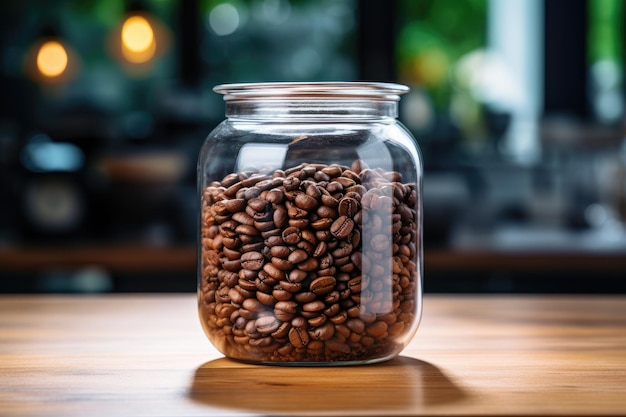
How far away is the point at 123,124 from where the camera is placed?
3.63m

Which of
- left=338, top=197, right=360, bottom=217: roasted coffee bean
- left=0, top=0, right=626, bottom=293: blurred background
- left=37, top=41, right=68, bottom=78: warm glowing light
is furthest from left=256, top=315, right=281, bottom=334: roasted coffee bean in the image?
left=37, top=41, right=68, bottom=78: warm glowing light

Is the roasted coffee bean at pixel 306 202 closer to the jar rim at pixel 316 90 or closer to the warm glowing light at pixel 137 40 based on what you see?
the jar rim at pixel 316 90

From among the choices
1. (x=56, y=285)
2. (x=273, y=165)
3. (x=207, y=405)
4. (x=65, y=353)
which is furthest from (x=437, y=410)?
(x=56, y=285)

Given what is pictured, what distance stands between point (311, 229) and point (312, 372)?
12 centimetres

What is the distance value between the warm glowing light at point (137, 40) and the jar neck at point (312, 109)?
2.38 m

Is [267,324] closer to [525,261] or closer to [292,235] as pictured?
[292,235]

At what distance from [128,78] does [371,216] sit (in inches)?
120

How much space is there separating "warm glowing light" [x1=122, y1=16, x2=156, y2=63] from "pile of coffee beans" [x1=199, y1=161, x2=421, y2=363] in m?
2.44

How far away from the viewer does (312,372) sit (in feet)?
2.41

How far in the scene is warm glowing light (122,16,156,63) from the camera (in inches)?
122

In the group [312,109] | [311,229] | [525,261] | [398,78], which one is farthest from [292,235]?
[398,78]

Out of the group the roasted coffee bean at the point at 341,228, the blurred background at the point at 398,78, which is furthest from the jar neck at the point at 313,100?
the blurred background at the point at 398,78

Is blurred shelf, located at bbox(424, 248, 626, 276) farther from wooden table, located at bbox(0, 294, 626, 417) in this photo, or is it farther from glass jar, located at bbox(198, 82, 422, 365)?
glass jar, located at bbox(198, 82, 422, 365)

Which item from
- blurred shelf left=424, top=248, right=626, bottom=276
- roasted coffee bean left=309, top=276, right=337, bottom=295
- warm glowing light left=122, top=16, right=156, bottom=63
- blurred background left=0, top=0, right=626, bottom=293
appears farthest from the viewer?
blurred background left=0, top=0, right=626, bottom=293
